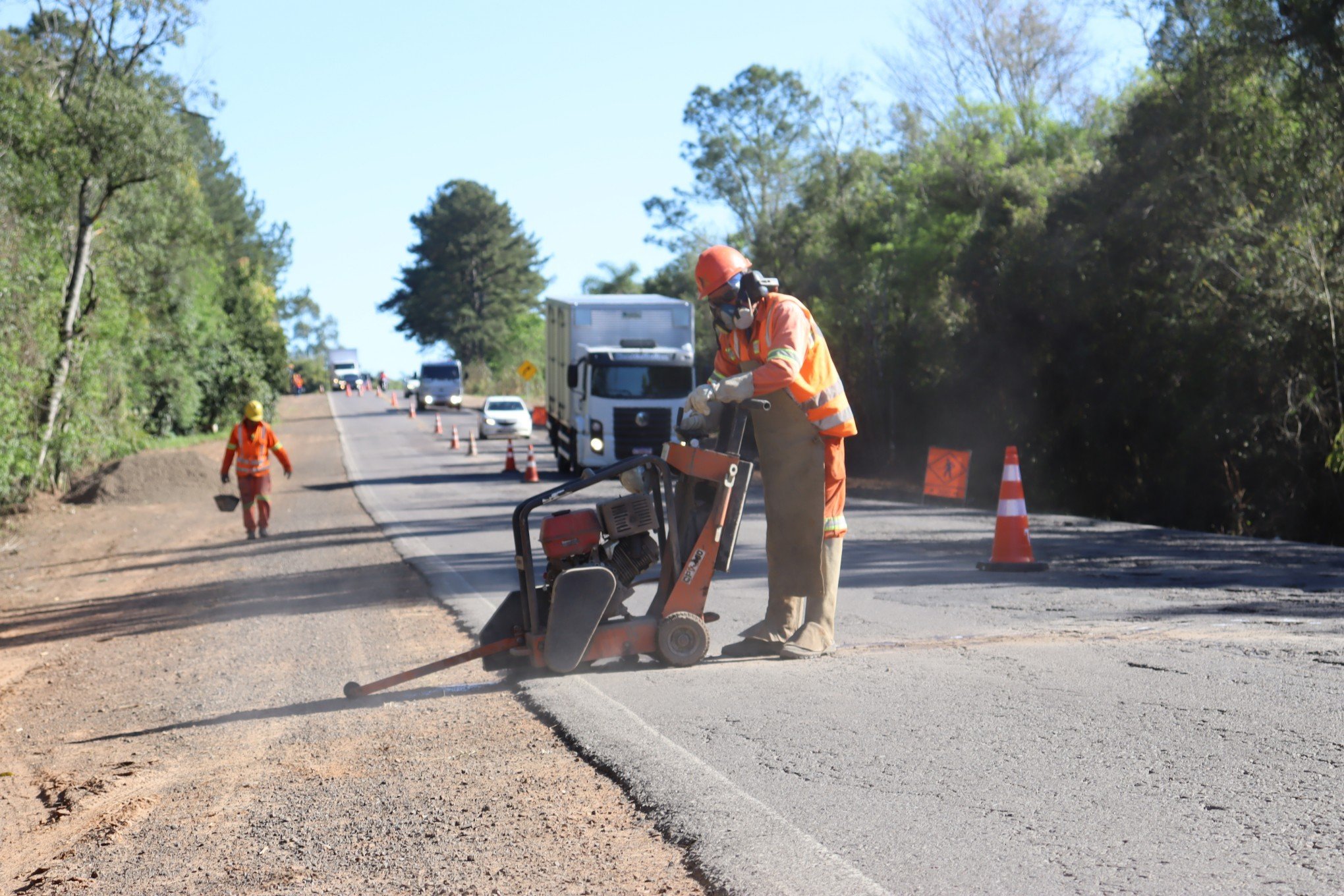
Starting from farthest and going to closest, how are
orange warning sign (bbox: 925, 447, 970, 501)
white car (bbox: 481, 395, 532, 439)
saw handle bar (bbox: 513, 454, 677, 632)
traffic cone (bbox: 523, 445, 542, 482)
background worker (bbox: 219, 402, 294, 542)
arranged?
1. white car (bbox: 481, 395, 532, 439)
2. traffic cone (bbox: 523, 445, 542, 482)
3. orange warning sign (bbox: 925, 447, 970, 501)
4. background worker (bbox: 219, 402, 294, 542)
5. saw handle bar (bbox: 513, 454, 677, 632)

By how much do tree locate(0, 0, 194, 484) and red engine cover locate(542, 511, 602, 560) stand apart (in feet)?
71.2

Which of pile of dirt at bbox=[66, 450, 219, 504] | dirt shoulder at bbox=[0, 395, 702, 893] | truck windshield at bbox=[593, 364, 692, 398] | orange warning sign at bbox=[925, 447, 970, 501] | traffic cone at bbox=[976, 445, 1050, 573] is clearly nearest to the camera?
dirt shoulder at bbox=[0, 395, 702, 893]

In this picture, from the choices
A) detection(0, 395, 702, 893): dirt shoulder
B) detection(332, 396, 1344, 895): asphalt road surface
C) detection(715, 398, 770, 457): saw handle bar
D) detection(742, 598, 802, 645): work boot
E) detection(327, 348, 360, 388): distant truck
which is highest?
detection(327, 348, 360, 388): distant truck

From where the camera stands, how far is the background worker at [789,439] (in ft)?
20.8

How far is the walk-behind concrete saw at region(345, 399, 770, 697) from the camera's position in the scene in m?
6.14

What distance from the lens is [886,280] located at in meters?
34.9

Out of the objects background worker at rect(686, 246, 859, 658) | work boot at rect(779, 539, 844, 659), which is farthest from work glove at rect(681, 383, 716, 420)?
work boot at rect(779, 539, 844, 659)

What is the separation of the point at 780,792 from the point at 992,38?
41898 mm

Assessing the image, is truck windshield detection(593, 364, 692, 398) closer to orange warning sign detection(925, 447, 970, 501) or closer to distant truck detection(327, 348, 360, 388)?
orange warning sign detection(925, 447, 970, 501)

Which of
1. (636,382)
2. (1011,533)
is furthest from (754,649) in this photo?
(636,382)

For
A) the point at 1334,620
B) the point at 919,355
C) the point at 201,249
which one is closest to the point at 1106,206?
the point at 919,355

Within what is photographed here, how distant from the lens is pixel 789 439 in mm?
6430

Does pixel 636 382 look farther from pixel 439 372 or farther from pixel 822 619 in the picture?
pixel 439 372

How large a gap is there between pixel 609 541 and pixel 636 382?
60.4ft
